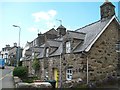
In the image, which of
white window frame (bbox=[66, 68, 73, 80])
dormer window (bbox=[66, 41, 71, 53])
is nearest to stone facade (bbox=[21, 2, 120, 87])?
white window frame (bbox=[66, 68, 73, 80])

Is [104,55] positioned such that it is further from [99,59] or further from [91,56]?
[91,56]

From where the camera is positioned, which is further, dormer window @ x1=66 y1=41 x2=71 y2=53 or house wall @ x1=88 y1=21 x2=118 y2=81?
dormer window @ x1=66 y1=41 x2=71 y2=53

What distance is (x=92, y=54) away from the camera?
17453 mm

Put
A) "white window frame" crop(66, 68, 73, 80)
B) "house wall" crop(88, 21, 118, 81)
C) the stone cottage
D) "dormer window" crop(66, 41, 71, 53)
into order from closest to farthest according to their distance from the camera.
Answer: the stone cottage
"house wall" crop(88, 21, 118, 81)
"white window frame" crop(66, 68, 73, 80)
"dormer window" crop(66, 41, 71, 53)

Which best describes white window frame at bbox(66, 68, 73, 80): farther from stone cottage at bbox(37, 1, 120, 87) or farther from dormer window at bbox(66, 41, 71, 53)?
dormer window at bbox(66, 41, 71, 53)

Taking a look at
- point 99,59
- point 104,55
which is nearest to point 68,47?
point 99,59

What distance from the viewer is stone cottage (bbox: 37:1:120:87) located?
56.2ft

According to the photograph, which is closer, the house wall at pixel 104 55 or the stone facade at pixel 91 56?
the stone facade at pixel 91 56

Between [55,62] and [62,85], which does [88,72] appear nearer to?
[62,85]

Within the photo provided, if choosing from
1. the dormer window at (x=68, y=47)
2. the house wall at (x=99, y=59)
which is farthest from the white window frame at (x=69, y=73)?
the dormer window at (x=68, y=47)

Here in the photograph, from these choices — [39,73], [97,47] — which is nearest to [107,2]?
[97,47]

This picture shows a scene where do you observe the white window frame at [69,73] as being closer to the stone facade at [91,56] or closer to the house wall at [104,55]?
the stone facade at [91,56]

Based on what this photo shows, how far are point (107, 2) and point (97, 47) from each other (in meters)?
5.55

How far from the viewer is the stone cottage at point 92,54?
1712 centimetres
